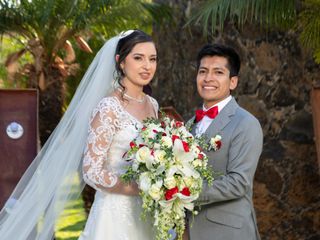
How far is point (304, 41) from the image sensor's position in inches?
293

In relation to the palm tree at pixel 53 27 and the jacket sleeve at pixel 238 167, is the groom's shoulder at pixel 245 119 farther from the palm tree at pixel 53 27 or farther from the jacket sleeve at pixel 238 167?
the palm tree at pixel 53 27

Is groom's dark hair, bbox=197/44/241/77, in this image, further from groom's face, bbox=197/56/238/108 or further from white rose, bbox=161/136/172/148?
white rose, bbox=161/136/172/148

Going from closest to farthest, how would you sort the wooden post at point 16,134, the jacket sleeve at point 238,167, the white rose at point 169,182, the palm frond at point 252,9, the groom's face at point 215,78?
Answer: 1. the white rose at point 169,182
2. the jacket sleeve at point 238,167
3. the groom's face at point 215,78
4. the wooden post at point 16,134
5. the palm frond at point 252,9

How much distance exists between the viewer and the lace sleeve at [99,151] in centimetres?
459

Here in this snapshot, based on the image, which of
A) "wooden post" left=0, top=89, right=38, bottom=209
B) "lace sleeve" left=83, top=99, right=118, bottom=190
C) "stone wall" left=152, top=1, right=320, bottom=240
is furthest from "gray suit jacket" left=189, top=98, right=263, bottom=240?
"stone wall" left=152, top=1, right=320, bottom=240

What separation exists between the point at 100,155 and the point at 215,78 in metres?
0.90

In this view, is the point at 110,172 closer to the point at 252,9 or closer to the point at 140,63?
the point at 140,63

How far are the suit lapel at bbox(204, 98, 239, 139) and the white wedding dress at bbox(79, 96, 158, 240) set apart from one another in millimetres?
474

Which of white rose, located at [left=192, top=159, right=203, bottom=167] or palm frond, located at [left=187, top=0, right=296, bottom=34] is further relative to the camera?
palm frond, located at [left=187, top=0, right=296, bottom=34]

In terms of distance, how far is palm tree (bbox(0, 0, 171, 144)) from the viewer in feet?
30.7

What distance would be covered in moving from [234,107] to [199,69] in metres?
0.35

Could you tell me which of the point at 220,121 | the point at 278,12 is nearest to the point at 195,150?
the point at 220,121

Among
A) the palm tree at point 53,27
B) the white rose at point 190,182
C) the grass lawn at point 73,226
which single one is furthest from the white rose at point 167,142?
the grass lawn at point 73,226

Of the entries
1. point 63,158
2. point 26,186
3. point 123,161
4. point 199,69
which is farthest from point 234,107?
point 26,186
